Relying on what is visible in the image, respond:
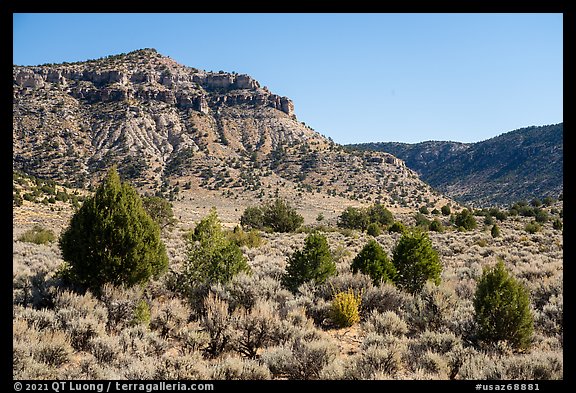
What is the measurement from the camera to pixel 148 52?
449 feet

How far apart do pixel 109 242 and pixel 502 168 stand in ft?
481

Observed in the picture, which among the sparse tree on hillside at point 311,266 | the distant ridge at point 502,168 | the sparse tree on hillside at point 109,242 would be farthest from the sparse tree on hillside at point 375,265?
the distant ridge at point 502,168

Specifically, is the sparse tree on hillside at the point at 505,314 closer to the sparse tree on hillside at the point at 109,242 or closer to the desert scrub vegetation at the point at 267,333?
the desert scrub vegetation at the point at 267,333

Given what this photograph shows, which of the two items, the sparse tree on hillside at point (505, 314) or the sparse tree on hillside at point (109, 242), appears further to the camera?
the sparse tree on hillside at point (109, 242)

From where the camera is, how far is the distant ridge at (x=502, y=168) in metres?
104

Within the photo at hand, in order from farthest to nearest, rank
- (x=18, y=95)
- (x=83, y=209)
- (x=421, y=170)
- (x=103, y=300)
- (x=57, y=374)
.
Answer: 1. (x=421, y=170)
2. (x=18, y=95)
3. (x=83, y=209)
4. (x=103, y=300)
5. (x=57, y=374)

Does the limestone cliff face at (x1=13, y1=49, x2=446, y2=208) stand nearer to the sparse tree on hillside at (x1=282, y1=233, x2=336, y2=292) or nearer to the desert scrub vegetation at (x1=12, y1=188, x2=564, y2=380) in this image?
the sparse tree on hillside at (x1=282, y1=233, x2=336, y2=292)

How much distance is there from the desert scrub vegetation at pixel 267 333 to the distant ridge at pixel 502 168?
97256 millimetres

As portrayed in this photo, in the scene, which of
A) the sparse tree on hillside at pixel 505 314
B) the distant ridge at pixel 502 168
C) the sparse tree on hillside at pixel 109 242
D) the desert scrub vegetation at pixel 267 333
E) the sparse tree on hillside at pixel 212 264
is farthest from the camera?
the distant ridge at pixel 502 168

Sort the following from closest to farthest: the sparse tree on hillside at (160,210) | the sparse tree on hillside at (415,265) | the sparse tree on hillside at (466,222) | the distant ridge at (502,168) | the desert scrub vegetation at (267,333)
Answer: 1. the desert scrub vegetation at (267,333)
2. the sparse tree on hillside at (415,265)
3. the sparse tree on hillside at (160,210)
4. the sparse tree on hillside at (466,222)
5. the distant ridge at (502,168)

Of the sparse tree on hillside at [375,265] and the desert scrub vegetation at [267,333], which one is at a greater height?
the sparse tree on hillside at [375,265]

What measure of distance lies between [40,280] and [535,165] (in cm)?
13461
